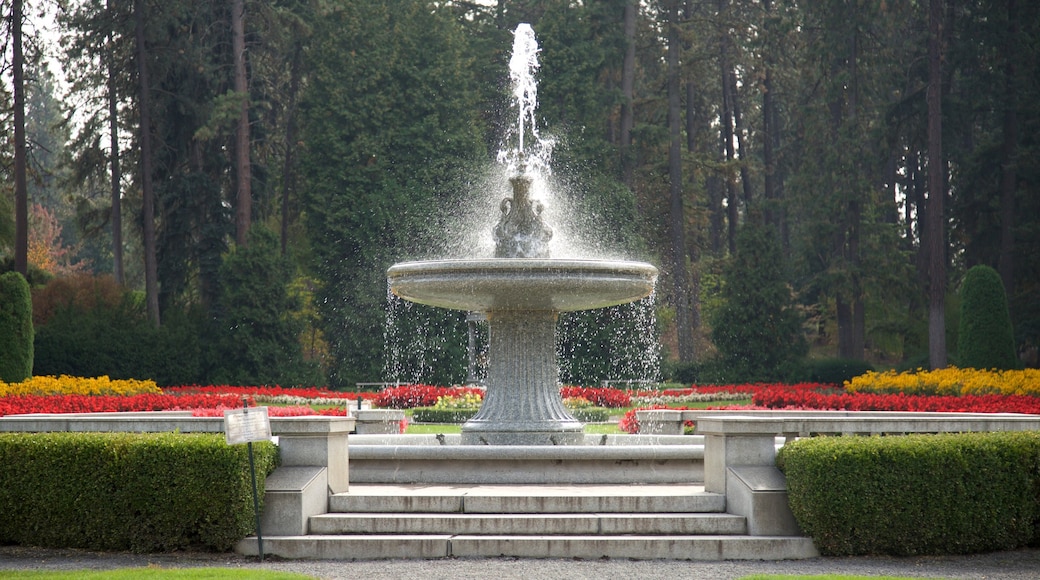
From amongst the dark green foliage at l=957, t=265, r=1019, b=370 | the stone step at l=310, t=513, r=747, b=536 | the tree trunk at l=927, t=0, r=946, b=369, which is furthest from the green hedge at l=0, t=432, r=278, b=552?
the tree trunk at l=927, t=0, r=946, b=369

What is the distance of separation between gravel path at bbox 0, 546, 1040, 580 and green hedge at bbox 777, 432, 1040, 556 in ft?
0.45

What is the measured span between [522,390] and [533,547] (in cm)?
334

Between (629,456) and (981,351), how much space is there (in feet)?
56.6

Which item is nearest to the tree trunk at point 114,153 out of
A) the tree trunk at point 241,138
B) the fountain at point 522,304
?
the tree trunk at point 241,138

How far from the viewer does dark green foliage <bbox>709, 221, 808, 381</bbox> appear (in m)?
30.3

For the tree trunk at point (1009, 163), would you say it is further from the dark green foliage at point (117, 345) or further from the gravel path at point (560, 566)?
the gravel path at point (560, 566)

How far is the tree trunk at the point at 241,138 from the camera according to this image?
32.5 m

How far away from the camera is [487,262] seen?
10.5m

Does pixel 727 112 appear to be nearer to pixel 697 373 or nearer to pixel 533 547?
pixel 697 373

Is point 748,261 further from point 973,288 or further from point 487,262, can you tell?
point 487,262

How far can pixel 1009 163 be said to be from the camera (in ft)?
106

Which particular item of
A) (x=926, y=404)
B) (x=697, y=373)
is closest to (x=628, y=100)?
(x=697, y=373)

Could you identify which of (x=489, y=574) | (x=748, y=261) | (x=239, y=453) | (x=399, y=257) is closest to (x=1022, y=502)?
(x=489, y=574)

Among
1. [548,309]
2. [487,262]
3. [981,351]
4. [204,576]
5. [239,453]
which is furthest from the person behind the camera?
[981,351]
